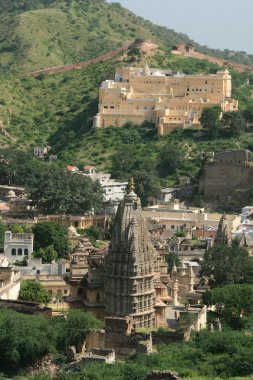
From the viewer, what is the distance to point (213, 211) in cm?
6950

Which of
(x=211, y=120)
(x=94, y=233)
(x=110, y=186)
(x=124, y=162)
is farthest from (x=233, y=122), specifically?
(x=94, y=233)

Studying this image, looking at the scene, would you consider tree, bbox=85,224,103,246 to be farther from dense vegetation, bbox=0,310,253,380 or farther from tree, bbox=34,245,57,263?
dense vegetation, bbox=0,310,253,380

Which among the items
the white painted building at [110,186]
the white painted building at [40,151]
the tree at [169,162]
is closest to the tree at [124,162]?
the white painted building at [110,186]

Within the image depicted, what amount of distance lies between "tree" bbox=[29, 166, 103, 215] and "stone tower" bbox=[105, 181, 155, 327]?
28.3 meters

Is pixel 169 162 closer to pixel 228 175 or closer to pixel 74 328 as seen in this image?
pixel 228 175

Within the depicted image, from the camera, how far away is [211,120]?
79938 mm

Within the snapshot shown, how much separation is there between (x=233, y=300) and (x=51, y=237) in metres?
18.7

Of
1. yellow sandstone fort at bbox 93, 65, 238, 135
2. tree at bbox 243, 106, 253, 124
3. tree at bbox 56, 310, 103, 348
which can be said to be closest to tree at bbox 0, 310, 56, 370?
tree at bbox 56, 310, 103, 348

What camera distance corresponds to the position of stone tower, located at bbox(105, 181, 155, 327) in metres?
36.2

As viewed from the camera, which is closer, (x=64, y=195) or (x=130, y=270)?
(x=130, y=270)

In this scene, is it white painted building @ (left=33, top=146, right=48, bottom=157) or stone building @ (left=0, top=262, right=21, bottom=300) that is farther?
white painted building @ (left=33, top=146, right=48, bottom=157)

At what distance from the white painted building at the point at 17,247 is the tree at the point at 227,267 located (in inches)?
487

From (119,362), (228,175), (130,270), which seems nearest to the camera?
(119,362)

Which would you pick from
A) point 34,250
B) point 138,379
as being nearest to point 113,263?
point 138,379
